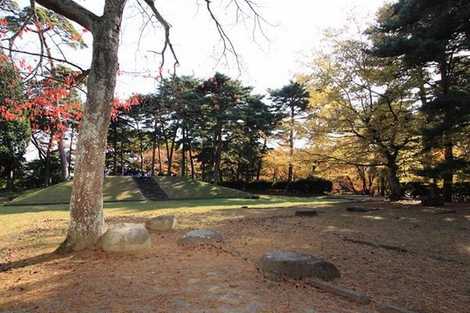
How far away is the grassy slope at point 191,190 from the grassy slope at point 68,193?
202cm

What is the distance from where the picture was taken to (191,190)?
22188 mm

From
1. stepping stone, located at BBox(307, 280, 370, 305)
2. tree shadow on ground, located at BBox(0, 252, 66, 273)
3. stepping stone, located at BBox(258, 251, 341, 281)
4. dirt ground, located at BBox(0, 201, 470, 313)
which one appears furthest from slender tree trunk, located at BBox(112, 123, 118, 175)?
stepping stone, located at BBox(307, 280, 370, 305)

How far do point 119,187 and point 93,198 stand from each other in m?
16.9

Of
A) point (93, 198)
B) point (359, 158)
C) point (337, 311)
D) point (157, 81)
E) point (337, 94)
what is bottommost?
point (337, 311)

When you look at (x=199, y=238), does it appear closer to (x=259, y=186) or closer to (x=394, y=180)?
(x=394, y=180)

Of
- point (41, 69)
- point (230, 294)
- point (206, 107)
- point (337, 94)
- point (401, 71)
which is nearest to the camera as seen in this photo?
point (230, 294)

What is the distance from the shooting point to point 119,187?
21375 millimetres

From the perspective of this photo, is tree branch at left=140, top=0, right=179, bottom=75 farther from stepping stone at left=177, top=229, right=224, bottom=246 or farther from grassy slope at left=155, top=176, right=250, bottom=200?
grassy slope at left=155, top=176, right=250, bottom=200

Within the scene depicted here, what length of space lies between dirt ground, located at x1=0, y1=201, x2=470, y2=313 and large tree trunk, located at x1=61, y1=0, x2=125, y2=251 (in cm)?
42

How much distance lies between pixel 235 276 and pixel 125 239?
199 cm

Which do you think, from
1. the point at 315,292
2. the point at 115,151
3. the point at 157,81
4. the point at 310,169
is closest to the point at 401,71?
the point at 310,169

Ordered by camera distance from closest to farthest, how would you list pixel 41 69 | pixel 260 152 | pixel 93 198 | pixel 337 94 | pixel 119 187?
pixel 93 198 → pixel 41 69 → pixel 337 94 → pixel 119 187 → pixel 260 152

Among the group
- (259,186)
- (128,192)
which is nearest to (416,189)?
(259,186)

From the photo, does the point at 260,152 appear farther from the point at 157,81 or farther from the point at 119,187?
the point at 157,81
